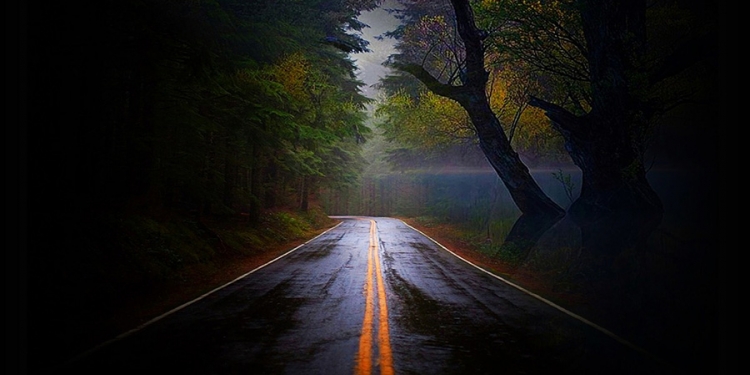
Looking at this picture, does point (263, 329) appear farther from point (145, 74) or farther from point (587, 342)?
point (145, 74)

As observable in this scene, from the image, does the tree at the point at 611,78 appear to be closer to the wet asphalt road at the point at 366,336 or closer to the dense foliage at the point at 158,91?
the wet asphalt road at the point at 366,336

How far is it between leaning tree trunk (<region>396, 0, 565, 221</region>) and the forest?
6 centimetres

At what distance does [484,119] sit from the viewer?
17.9 metres

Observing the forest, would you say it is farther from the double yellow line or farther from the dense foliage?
the double yellow line

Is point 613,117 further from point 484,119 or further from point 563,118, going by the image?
point 484,119

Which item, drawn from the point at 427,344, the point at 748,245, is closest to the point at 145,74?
the point at 427,344

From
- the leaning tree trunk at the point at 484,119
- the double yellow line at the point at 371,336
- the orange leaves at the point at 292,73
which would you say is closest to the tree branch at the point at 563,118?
the leaning tree trunk at the point at 484,119

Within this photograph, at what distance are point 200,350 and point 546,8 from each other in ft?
47.4

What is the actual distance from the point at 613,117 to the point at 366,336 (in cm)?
1100

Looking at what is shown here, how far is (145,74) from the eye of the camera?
10.8 meters

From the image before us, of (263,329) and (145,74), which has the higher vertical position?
(145,74)

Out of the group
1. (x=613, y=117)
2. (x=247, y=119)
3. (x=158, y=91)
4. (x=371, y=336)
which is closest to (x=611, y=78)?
(x=613, y=117)

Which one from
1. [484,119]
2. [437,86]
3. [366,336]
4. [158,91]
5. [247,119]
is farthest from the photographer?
[437,86]

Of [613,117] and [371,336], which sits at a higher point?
[613,117]
